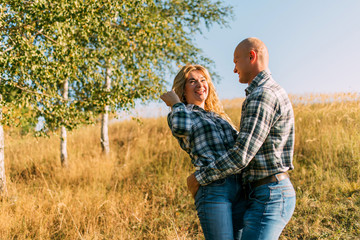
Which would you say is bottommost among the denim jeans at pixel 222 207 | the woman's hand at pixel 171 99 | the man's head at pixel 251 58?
the denim jeans at pixel 222 207

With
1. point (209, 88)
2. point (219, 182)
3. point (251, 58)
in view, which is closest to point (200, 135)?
point (219, 182)

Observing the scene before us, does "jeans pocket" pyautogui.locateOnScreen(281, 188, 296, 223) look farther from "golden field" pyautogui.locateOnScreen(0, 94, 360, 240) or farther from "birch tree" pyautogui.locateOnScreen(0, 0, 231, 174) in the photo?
"birch tree" pyautogui.locateOnScreen(0, 0, 231, 174)

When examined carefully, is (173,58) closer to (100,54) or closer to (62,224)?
(100,54)

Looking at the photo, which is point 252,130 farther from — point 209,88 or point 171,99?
point 209,88

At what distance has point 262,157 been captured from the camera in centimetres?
Answer: 169

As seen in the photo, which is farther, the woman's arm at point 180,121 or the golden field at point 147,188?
the golden field at point 147,188

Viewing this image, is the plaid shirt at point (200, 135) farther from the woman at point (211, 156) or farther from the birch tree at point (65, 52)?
the birch tree at point (65, 52)

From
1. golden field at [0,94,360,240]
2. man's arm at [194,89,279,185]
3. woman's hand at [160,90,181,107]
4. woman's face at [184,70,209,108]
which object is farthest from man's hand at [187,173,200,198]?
golden field at [0,94,360,240]

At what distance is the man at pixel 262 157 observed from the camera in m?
1.62

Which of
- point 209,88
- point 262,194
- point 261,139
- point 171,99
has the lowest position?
point 262,194

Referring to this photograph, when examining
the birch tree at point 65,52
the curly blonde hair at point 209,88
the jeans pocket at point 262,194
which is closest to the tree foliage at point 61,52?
the birch tree at point 65,52

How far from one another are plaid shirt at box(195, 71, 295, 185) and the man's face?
81 mm

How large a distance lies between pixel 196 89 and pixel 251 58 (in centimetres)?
59

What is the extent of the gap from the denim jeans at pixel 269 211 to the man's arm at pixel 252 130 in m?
0.23
